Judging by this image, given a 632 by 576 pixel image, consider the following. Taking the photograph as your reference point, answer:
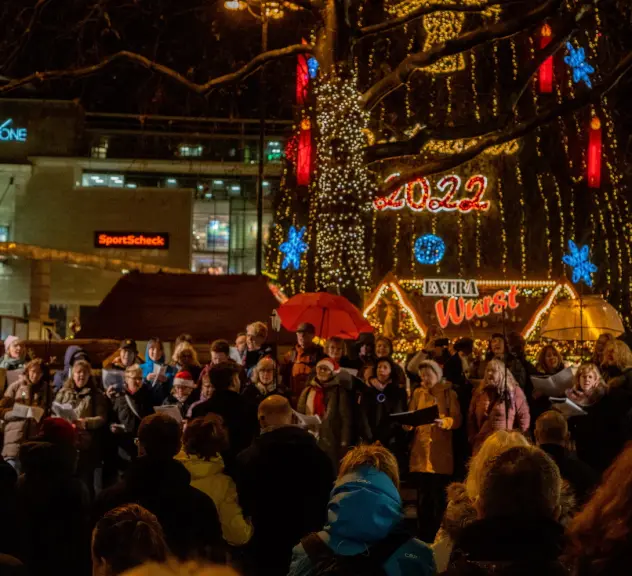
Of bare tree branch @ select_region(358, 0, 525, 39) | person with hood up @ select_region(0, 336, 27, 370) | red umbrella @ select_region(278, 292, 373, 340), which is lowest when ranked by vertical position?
person with hood up @ select_region(0, 336, 27, 370)

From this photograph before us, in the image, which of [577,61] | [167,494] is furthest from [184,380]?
[577,61]

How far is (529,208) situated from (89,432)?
2282 centimetres

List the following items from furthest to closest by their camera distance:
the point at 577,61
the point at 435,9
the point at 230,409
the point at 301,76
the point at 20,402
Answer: the point at 577,61, the point at 301,76, the point at 435,9, the point at 20,402, the point at 230,409

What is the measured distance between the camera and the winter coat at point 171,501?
5621 millimetres

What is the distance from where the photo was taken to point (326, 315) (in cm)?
1477

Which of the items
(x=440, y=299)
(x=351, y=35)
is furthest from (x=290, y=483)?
(x=440, y=299)

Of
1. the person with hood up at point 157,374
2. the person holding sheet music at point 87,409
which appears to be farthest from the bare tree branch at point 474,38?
the person holding sheet music at point 87,409

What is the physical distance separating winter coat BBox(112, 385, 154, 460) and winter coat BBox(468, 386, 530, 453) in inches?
148

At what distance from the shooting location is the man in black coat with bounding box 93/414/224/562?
18.5 feet

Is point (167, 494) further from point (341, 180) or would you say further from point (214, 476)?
point (341, 180)

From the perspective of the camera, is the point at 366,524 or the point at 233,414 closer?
the point at 366,524

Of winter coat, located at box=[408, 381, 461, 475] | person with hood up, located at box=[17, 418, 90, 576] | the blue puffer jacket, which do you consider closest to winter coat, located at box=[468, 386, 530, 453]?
winter coat, located at box=[408, 381, 461, 475]

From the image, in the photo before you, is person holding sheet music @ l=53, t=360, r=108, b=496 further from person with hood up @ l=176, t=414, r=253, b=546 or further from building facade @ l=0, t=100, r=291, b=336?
building facade @ l=0, t=100, r=291, b=336

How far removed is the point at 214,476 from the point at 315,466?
64cm
